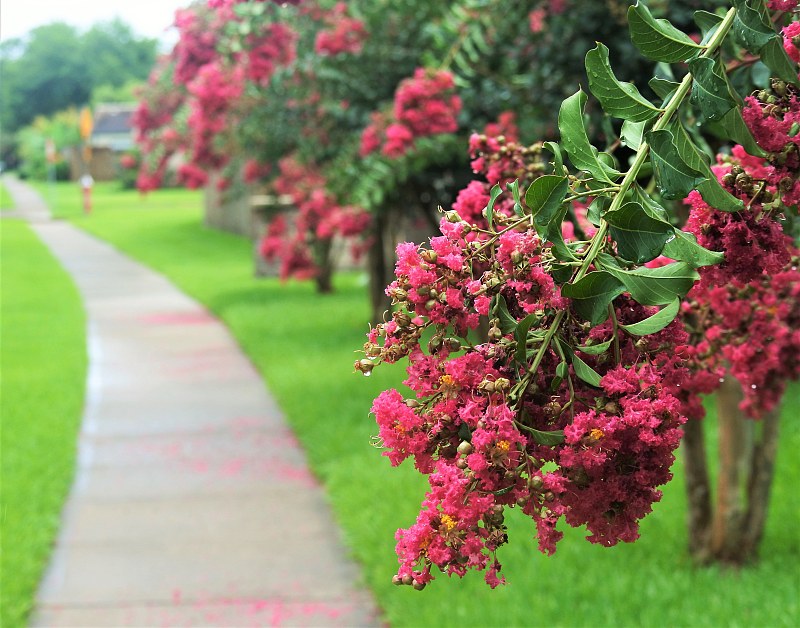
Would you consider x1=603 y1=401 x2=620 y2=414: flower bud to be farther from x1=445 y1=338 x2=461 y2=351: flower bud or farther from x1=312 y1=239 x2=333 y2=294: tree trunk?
x1=312 y1=239 x2=333 y2=294: tree trunk

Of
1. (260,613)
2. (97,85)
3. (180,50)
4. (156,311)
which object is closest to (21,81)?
(97,85)

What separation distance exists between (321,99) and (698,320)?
222 inches

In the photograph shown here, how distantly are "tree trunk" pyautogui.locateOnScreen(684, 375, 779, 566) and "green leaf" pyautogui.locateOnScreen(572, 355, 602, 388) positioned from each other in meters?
3.68

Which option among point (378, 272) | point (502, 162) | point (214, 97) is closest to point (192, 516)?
point (214, 97)

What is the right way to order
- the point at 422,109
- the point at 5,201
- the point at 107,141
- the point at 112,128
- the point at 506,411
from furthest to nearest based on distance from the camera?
1. the point at 107,141
2. the point at 112,128
3. the point at 5,201
4. the point at 422,109
5. the point at 506,411

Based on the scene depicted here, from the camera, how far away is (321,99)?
23.7 feet

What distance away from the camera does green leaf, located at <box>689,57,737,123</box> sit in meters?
1.21

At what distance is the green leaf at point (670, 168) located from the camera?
3.77ft

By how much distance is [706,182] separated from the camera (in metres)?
1.16

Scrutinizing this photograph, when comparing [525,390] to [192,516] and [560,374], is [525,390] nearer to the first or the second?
[560,374]

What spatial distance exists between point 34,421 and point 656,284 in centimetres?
758

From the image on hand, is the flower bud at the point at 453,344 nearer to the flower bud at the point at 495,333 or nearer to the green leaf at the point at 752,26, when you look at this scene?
the flower bud at the point at 495,333

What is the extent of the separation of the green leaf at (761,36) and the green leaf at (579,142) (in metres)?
0.22

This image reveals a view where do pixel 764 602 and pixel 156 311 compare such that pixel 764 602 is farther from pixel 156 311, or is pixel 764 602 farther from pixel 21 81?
pixel 21 81
